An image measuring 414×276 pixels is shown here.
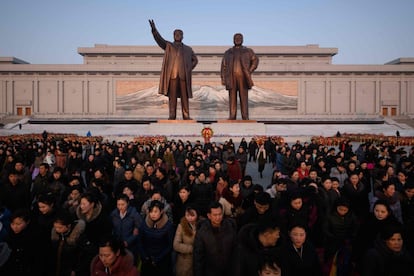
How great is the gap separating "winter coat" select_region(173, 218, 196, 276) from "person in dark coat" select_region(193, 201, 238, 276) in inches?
9.1

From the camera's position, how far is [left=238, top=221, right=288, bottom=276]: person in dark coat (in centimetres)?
240

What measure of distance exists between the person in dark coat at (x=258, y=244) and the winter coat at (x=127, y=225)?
1.22 m

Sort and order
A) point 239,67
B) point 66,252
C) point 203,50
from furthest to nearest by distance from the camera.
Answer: point 203,50
point 239,67
point 66,252

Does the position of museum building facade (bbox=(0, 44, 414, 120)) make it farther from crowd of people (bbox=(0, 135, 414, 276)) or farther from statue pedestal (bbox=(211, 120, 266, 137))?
crowd of people (bbox=(0, 135, 414, 276))

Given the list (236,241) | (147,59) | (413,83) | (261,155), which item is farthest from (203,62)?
(236,241)

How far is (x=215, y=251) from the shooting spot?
2734 mm

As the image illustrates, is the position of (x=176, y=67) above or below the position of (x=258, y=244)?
above

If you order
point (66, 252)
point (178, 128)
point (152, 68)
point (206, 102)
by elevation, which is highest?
point (152, 68)

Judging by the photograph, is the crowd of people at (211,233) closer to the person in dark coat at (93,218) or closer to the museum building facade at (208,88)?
the person in dark coat at (93,218)

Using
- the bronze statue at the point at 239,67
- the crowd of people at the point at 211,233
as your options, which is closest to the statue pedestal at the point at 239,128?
the bronze statue at the point at 239,67

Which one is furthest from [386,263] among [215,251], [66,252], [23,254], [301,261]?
[23,254]

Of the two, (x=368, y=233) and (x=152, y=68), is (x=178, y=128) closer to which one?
Answer: (x=368, y=233)

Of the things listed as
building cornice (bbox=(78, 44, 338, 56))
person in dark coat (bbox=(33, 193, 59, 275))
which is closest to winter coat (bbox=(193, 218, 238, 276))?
person in dark coat (bbox=(33, 193, 59, 275))

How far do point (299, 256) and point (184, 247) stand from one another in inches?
36.5
